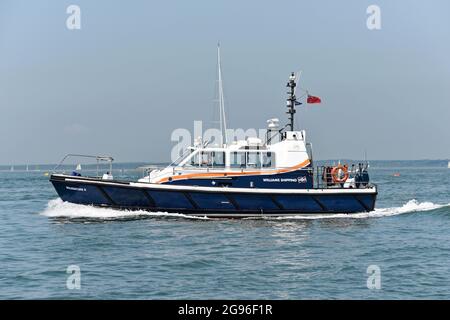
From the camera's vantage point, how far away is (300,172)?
2164 cm

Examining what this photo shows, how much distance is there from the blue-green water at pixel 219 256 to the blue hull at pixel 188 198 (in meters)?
0.44

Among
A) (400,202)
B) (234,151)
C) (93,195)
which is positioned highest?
(234,151)

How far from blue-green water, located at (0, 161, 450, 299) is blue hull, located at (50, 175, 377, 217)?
442 mm

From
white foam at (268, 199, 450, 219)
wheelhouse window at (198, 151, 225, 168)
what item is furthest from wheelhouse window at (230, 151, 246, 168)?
white foam at (268, 199, 450, 219)

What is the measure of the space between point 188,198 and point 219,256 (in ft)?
20.7

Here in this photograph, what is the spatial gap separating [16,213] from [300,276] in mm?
19126

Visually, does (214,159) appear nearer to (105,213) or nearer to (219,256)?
(105,213)

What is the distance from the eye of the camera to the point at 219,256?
14883 millimetres

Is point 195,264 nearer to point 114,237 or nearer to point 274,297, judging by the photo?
point 274,297

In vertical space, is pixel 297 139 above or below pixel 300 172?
above

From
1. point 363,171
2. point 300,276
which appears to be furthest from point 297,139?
point 300,276

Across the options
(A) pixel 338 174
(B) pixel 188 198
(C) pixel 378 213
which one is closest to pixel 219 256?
(B) pixel 188 198
